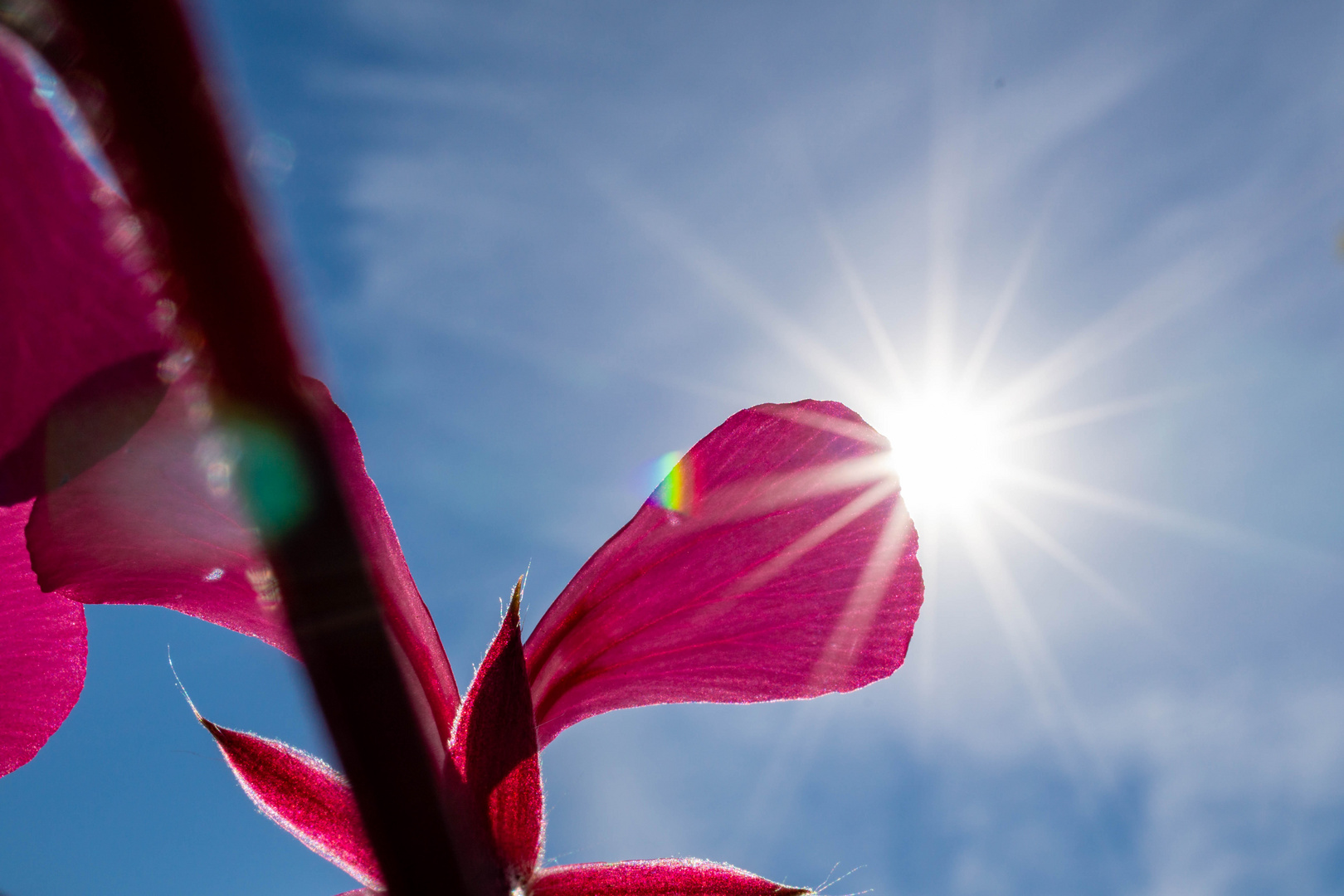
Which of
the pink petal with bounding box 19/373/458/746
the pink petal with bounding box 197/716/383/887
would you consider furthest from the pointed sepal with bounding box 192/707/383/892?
the pink petal with bounding box 19/373/458/746

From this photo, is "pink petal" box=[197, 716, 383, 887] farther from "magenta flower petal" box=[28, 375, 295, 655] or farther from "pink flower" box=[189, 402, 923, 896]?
"magenta flower petal" box=[28, 375, 295, 655]

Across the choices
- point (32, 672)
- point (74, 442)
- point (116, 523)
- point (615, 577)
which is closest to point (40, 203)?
point (74, 442)

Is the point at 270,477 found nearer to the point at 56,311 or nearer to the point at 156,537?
the point at 56,311

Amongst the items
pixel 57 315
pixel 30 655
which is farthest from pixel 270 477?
pixel 30 655

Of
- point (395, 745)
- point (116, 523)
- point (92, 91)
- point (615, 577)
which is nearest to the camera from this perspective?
point (92, 91)

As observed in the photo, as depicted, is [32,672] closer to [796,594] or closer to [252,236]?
[796,594]
